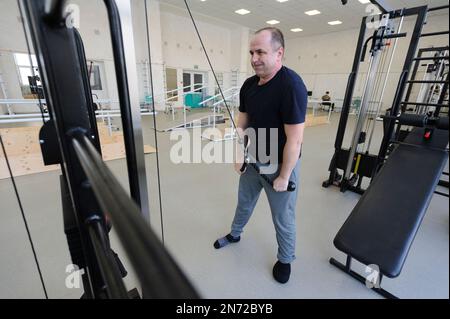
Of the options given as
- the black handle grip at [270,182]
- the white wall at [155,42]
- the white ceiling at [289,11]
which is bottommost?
the black handle grip at [270,182]

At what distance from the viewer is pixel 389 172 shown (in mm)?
740

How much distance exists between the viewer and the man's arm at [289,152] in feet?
4.05

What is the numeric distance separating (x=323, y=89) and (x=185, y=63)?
8.46m

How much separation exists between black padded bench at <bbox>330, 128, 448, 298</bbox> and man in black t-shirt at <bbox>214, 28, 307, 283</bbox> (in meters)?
0.47

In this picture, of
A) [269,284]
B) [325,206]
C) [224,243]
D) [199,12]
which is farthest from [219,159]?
[199,12]

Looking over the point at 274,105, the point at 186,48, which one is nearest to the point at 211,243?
the point at 274,105

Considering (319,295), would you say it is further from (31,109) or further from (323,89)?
(323,89)

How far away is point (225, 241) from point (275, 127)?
1.05m

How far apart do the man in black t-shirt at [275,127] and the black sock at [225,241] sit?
39cm

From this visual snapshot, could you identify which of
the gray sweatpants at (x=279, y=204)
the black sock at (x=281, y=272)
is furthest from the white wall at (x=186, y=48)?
the black sock at (x=281, y=272)

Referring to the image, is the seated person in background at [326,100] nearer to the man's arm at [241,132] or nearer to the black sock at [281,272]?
the man's arm at [241,132]

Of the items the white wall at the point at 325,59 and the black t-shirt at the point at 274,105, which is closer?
the black t-shirt at the point at 274,105
